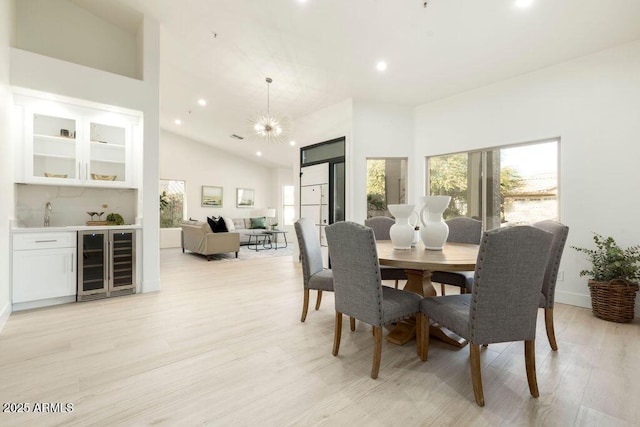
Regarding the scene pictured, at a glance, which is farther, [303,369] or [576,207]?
[576,207]

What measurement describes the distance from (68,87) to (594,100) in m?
5.85

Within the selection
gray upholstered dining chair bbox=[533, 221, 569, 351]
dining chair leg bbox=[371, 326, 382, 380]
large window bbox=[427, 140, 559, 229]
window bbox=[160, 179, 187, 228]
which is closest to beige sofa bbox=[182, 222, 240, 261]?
window bbox=[160, 179, 187, 228]

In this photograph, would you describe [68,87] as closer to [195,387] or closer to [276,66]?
[276,66]

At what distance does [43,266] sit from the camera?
310cm

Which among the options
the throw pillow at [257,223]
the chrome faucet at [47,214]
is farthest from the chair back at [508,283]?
the throw pillow at [257,223]

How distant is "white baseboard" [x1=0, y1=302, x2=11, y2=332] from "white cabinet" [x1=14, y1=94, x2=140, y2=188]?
53.2 inches

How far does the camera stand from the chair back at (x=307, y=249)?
8.75 ft

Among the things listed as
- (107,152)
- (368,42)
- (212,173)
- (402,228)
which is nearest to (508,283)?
(402,228)

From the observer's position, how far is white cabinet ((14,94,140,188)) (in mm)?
3223

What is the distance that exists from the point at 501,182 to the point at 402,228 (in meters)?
2.63

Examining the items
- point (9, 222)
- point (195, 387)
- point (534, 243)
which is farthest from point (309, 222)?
point (9, 222)

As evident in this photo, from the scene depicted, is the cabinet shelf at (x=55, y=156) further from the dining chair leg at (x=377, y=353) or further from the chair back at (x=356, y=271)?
the dining chair leg at (x=377, y=353)

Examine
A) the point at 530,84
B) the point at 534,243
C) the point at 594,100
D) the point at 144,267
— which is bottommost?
the point at 144,267

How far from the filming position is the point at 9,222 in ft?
9.53
